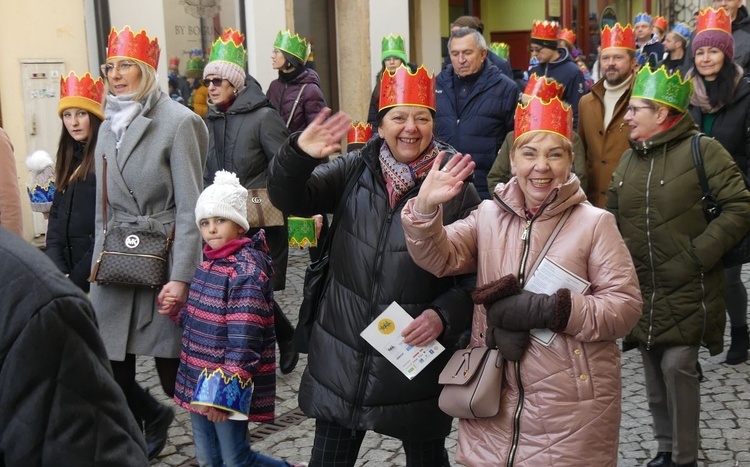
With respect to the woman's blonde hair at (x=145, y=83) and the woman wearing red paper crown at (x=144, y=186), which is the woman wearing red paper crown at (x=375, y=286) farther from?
the woman's blonde hair at (x=145, y=83)

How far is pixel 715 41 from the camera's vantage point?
6.22m

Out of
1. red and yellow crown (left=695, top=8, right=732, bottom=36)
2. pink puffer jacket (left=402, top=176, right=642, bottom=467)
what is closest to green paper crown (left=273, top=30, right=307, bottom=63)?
red and yellow crown (left=695, top=8, right=732, bottom=36)

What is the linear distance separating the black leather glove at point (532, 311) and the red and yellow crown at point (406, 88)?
92 cm

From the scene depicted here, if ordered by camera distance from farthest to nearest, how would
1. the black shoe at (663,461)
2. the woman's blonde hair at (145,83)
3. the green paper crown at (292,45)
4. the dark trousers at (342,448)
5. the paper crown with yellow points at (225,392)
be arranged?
the green paper crown at (292,45) < the black shoe at (663,461) < the woman's blonde hair at (145,83) < the paper crown with yellow points at (225,392) < the dark trousers at (342,448)

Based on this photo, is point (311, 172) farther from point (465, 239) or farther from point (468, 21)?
point (468, 21)

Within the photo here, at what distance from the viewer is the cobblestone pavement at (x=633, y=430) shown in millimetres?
5234

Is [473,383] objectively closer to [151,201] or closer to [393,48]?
[151,201]

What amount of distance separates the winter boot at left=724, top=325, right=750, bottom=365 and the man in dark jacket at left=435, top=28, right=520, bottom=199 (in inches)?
72.5

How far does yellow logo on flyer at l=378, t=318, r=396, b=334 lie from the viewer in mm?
3807

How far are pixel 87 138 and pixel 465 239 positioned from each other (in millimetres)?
2387

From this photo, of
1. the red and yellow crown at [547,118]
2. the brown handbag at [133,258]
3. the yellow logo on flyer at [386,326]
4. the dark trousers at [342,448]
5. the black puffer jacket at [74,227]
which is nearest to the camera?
the red and yellow crown at [547,118]

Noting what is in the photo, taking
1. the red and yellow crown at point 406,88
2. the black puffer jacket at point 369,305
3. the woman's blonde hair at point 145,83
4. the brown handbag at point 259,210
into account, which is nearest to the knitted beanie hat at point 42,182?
the brown handbag at point 259,210

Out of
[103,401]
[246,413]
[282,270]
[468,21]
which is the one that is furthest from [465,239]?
[468,21]

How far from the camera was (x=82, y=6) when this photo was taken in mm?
10922
